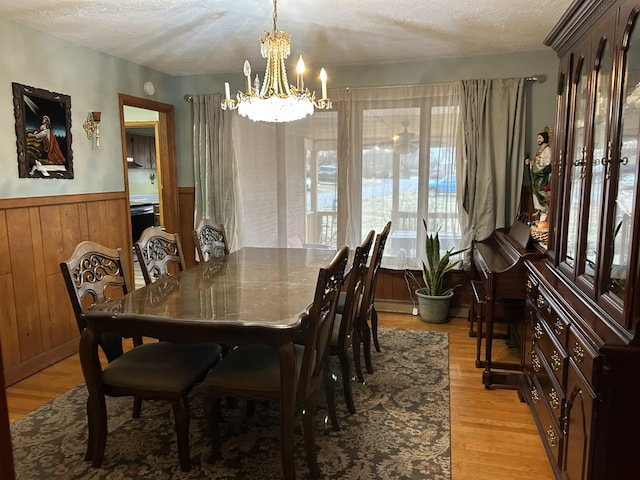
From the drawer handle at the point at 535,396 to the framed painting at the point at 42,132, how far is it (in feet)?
11.3

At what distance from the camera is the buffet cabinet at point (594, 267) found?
1.44 meters

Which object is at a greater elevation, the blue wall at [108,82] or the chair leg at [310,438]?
the blue wall at [108,82]

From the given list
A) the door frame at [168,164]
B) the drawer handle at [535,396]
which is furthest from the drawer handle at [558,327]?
the door frame at [168,164]

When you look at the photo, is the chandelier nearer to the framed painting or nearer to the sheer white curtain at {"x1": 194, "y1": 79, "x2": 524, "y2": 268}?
the framed painting

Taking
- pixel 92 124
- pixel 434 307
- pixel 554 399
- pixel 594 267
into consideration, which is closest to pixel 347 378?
pixel 554 399

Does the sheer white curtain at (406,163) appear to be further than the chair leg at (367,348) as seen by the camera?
Yes

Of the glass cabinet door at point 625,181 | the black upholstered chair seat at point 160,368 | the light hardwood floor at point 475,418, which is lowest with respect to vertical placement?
the light hardwood floor at point 475,418

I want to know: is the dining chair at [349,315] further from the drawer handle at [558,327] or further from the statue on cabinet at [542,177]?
the statue on cabinet at [542,177]

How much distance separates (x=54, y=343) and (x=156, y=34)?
94.0 inches

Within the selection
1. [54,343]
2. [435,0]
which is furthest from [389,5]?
[54,343]

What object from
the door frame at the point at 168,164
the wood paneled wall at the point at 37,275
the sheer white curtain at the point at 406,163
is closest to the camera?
the wood paneled wall at the point at 37,275

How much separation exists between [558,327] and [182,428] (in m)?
1.68

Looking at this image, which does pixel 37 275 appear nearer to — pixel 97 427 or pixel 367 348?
pixel 97 427

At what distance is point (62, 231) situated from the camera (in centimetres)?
345
